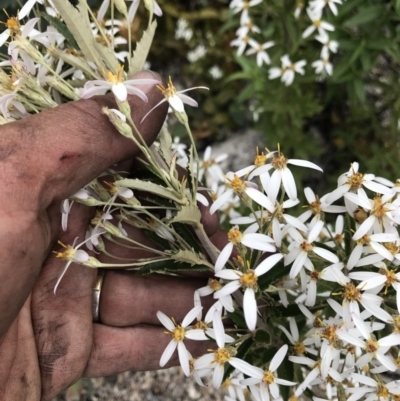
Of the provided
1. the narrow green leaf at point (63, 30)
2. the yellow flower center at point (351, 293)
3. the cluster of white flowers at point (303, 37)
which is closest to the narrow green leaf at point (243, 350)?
the yellow flower center at point (351, 293)

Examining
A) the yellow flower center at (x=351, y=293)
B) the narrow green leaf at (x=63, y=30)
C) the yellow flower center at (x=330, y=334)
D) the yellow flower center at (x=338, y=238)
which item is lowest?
the yellow flower center at (x=330, y=334)

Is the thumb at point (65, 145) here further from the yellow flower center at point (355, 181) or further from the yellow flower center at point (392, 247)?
the yellow flower center at point (392, 247)

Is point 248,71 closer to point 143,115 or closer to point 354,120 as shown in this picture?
point 354,120

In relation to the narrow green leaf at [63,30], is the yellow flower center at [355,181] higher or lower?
lower

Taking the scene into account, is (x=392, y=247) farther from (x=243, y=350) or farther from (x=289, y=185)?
(x=243, y=350)

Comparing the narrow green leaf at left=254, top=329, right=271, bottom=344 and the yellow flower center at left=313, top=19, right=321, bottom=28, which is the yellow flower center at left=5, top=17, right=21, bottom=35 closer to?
the narrow green leaf at left=254, top=329, right=271, bottom=344

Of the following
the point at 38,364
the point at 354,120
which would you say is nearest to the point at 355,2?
the point at 354,120
